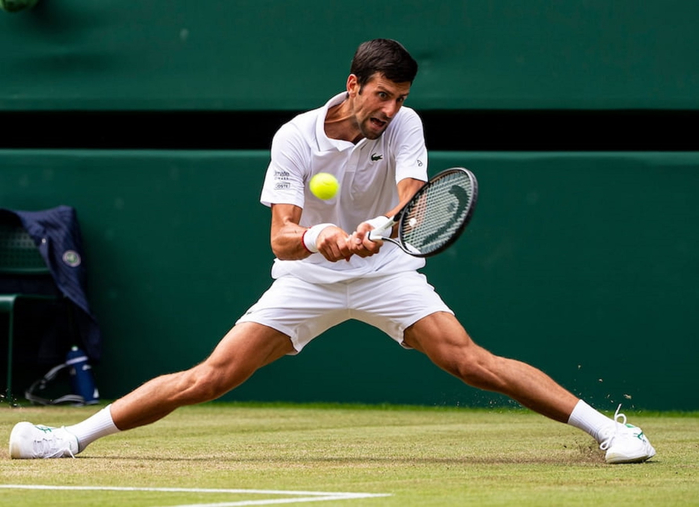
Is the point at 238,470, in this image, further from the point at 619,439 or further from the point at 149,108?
the point at 149,108

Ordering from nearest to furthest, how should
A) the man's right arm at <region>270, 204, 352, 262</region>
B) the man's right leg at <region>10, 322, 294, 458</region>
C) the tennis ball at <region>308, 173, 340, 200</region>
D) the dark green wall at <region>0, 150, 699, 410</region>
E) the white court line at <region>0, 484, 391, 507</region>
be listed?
the white court line at <region>0, 484, 391, 507</region>, the man's right arm at <region>270, 204, 352, 262</region>, the man's right leg at <region>10, 322, 294, 458</region>, the tennis ball at <region>308, 173, 340, 200</region>, the dark green wall at <region>0, 150, 699, 410</region>

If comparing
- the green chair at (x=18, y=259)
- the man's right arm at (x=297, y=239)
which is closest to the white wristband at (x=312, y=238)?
the man's right arm at (x=297, y=239)

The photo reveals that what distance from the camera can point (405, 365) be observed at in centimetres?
770

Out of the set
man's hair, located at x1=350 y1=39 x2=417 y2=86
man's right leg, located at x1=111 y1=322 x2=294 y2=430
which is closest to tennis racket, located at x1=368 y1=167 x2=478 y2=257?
man's hair, located at x1=350 y1=39 x2=417 y2=86

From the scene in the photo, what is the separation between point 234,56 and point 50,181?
4.73ft

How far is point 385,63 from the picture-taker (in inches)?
172

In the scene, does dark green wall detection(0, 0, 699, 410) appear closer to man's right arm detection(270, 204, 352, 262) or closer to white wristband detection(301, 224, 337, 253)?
man's right arm detection(270, 204, 352, 262)

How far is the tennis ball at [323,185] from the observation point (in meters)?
4.55

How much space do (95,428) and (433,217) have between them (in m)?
1.45

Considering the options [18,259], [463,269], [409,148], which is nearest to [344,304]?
[409,148]

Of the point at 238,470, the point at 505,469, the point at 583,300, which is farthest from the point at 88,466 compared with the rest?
the point at 583,300

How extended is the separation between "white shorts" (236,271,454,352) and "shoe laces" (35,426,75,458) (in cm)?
78

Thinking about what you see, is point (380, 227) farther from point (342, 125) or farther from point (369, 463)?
point (369, 463)

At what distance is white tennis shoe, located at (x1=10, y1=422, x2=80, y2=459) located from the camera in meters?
4.50
